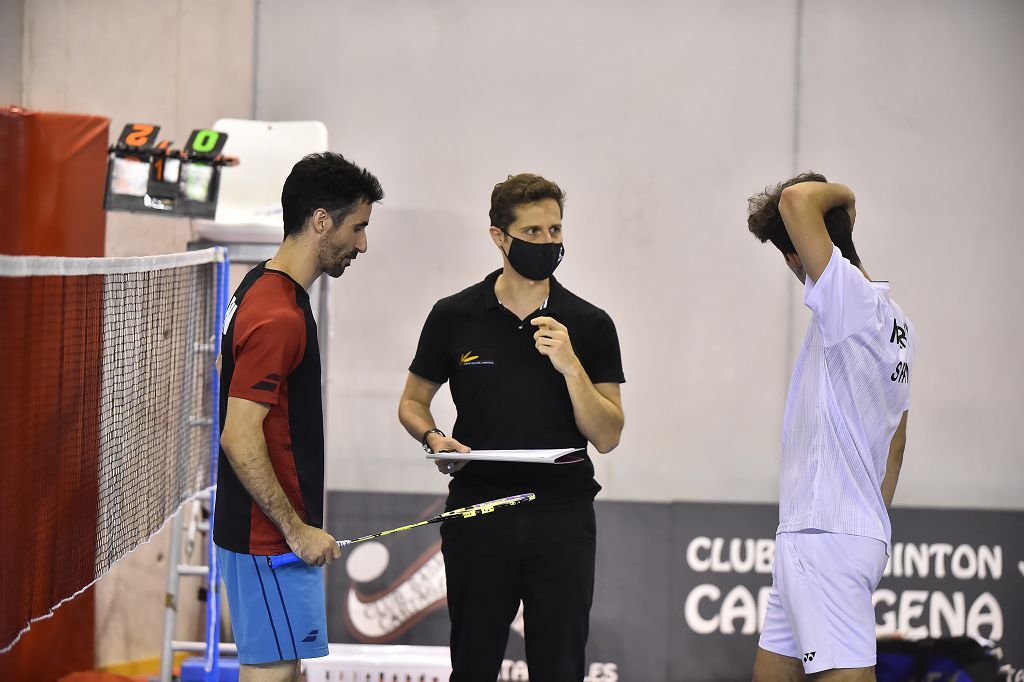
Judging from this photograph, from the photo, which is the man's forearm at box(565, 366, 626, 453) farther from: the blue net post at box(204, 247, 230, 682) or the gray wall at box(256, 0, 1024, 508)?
the gray wall at box(256, 0, 1024, 508)

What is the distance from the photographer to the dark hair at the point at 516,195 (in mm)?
3639

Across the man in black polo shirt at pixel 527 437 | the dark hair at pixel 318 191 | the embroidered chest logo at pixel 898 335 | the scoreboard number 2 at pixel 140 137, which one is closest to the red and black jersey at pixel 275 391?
the dark hair at pixel 318 191

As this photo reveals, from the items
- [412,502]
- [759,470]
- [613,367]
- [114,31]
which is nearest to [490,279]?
[613,367]

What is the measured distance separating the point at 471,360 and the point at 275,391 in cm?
97

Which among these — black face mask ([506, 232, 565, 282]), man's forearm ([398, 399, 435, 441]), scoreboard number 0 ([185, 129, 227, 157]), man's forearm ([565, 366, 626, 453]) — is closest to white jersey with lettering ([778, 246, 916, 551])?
man's forearm ([565, 366, 626, 453])

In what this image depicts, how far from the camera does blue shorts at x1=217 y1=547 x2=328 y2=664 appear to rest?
297cm

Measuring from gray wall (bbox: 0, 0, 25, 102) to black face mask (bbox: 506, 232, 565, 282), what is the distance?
11.6ft

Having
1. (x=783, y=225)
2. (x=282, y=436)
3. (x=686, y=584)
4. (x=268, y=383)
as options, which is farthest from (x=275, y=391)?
(x=686, y=584)

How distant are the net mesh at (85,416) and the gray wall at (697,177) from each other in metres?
1.46

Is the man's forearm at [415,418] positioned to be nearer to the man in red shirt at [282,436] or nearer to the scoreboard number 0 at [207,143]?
Result: the man in red shirt at [282,436]

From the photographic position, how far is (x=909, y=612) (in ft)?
18.3

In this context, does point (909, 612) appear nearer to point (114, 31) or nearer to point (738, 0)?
point (738, 0)

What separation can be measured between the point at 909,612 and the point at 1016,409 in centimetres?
132

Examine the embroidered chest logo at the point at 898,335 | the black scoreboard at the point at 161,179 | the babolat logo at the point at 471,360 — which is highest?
the black scoreboard at the point at 161,179
